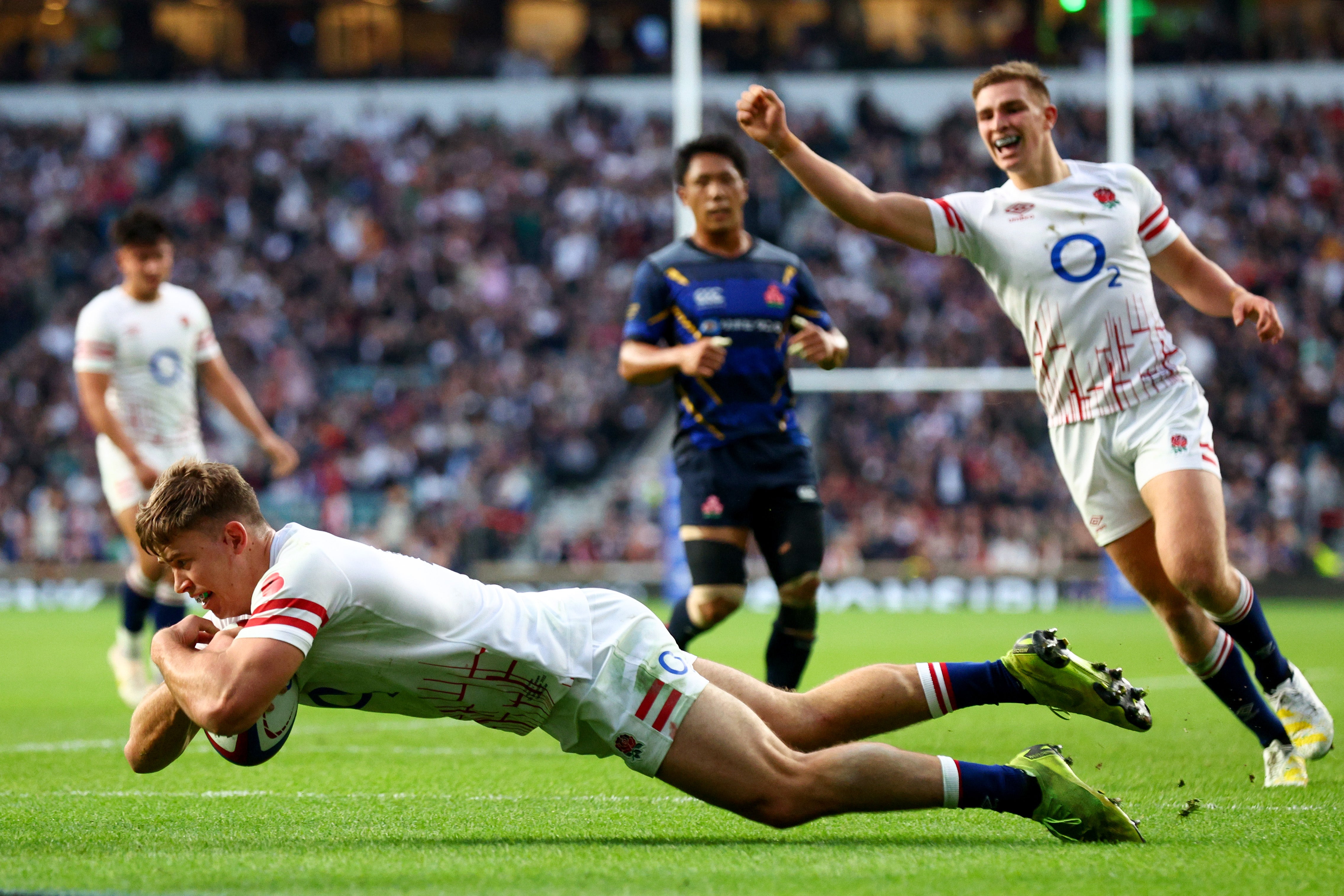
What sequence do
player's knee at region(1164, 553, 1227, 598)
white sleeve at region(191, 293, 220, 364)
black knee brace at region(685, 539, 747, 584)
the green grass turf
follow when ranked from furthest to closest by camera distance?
white sleeve at region(191, 293, 220, 364) < black knee brace at region(685, 539, 747, 584) < player's knee at region(1164, 553, 1227, 598) < the green grass turf

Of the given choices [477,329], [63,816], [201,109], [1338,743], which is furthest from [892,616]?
[201,109]

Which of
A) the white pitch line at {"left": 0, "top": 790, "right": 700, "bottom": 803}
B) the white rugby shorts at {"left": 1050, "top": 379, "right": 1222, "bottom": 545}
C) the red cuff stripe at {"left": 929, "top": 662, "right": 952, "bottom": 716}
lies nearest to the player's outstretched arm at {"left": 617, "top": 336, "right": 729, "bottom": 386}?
the white rugby shorts at {"left": 1050, "top": 379, "right": 1222, "bottom": 545}

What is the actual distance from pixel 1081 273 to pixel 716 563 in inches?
85.8

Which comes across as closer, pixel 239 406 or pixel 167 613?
pixel 167 613

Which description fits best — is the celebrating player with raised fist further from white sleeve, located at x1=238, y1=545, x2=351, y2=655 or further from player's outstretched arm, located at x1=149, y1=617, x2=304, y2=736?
player's outstretched arm, located at x1=149, y1=617, x2=304, y2=736

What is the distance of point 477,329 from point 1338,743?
66.9ft

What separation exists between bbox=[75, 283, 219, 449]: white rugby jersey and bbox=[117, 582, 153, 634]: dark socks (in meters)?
0.87

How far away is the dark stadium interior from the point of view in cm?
2848

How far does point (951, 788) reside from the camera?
12.8 ft

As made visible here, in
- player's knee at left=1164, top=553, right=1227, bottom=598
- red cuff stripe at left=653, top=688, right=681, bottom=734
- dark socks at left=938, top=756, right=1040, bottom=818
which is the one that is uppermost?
player's knee at left=1164, top=553, right=1227, bottom=598

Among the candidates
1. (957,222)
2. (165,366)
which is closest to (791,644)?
(957,222)

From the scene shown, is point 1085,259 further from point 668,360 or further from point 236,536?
point 236,536

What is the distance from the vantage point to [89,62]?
103ft

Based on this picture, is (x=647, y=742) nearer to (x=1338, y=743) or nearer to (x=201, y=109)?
(x=1338, y=743)
